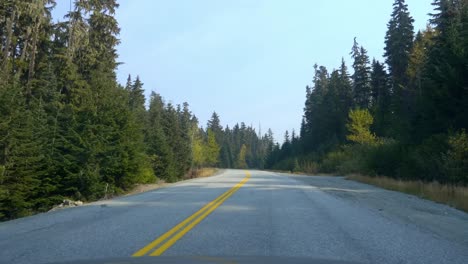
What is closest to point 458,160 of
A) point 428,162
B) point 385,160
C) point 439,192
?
point 439,192

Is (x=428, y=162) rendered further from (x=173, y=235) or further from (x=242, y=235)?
(x=173, y=235)

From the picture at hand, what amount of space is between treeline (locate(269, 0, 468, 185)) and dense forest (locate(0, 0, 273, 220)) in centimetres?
1932

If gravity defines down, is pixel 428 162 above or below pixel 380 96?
below

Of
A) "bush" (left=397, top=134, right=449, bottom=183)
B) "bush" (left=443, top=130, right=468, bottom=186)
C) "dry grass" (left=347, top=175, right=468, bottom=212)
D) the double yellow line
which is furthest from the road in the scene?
"bush" (left=397, top=134, right=449, bottom=183)

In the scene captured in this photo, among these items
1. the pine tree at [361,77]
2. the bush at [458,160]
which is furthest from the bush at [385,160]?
the pine tree at [361,77]

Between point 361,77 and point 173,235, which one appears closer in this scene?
point 173,235

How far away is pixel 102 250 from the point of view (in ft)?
21.7

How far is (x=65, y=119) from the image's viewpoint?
27.5 m

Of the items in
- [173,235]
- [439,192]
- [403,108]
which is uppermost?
[403,108]

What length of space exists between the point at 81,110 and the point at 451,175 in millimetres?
22458

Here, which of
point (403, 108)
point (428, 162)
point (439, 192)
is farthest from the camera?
point (403, 108)

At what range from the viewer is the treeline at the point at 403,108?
26594mm

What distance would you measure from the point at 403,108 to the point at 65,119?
134 ft

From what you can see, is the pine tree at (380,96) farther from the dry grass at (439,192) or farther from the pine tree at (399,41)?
the dry grass at (439,192)
